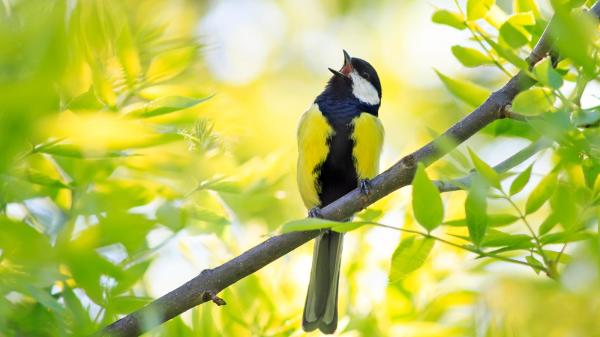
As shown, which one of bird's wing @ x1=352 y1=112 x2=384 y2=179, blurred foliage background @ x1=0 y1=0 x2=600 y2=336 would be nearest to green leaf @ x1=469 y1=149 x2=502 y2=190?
blurred foliage background @ x1=0 y1=0 x2=600 y2=336

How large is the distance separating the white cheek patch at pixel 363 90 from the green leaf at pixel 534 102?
99.2 inches

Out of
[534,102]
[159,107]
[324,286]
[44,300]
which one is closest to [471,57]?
[534,102]

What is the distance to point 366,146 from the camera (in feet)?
11.8

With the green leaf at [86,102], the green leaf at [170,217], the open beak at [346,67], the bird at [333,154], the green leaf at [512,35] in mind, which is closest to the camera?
the green leaf at [86,102]

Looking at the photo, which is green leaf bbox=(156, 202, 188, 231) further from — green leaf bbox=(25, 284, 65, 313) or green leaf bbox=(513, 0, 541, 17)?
green leaf bbox=(513, 0, 541, 17)

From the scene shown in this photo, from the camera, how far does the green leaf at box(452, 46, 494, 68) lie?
1.85 metres

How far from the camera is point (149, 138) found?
94cm

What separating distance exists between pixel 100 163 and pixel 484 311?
2.32ft

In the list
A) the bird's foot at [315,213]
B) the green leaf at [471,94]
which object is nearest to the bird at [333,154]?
the bird's foot at [315,213]

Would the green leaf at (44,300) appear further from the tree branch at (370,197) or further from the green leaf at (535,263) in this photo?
the green leaf at (535,263)

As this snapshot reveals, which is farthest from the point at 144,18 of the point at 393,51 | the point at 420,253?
the point at 393,51

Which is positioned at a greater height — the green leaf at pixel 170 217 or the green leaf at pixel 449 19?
the green leaf at pixel 449 19

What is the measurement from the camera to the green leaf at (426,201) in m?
1.25

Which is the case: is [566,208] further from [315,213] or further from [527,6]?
[315,213]
